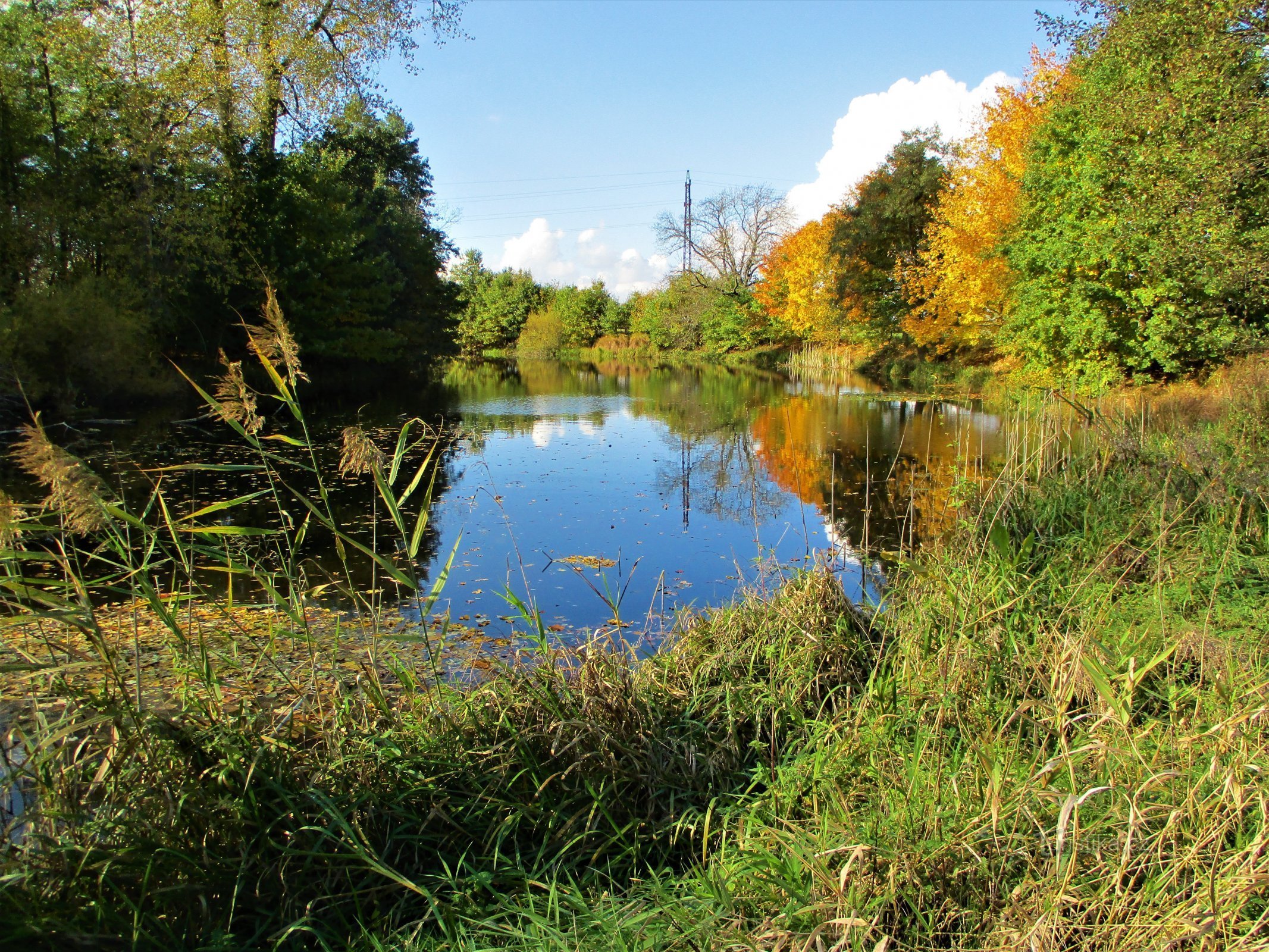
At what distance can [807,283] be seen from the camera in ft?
123

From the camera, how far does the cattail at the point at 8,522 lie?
2.05 metres

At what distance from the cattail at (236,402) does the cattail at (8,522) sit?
0.62m

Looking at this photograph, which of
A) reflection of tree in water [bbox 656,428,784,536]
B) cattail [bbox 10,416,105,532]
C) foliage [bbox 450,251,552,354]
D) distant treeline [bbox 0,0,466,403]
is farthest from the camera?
foliage [bbox 450,251,552,354]

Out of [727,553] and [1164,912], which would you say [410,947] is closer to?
[1164,912]

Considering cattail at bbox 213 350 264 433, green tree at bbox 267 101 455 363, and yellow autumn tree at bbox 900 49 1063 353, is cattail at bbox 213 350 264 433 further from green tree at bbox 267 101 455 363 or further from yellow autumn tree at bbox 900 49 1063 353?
green tree at bbox 267 101 455 363

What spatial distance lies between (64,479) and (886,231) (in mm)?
29480

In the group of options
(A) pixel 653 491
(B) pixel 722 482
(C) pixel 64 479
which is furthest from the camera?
(B) pixel 722 482

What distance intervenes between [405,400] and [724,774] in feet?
72.9

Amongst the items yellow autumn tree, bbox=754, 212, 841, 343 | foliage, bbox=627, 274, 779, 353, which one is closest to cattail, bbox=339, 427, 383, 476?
yellow autumn tree, bbox=754, 212, 841, 343

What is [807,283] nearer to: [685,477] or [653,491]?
[685,477]

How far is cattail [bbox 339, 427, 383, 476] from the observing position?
2754mm

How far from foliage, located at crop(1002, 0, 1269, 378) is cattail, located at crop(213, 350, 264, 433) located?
14752 mm

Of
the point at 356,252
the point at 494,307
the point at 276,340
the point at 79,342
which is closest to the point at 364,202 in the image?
the point at 356,252

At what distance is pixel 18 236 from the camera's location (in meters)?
15.8
